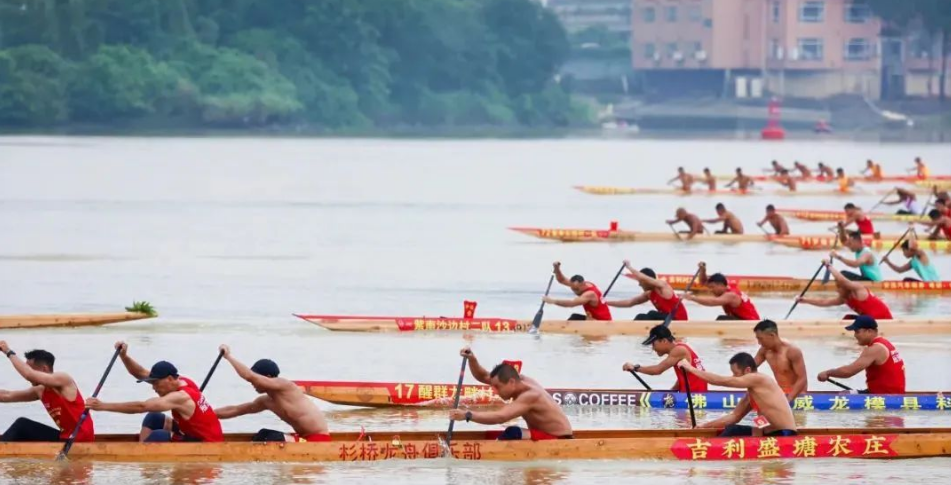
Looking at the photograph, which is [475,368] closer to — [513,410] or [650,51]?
[513,410]

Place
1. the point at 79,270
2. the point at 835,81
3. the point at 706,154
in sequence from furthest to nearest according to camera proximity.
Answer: the point at 835,81 < the point at 706,154 < the point at 79,270

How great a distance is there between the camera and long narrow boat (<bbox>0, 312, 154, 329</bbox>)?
102 ft

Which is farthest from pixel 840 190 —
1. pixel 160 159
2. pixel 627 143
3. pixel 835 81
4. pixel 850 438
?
pixel 835 81

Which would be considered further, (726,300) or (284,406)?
(726,300)

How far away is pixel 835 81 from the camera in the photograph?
17412 centimetres

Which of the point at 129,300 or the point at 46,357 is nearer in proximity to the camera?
the point at 46,357

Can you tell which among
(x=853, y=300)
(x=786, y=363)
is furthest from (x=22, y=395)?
(x=853, y=300)

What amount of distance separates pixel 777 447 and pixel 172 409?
6084 millimetres

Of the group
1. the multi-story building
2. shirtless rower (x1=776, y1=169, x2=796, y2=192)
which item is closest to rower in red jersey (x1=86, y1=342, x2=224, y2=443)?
shirtless rower (x1=776, y1=169, x2=796, y2=192)

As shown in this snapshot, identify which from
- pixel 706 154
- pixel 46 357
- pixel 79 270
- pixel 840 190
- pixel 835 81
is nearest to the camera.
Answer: pixel 46 357

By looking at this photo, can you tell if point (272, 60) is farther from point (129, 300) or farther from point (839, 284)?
point (839, 284)

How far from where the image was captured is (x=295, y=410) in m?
19.5

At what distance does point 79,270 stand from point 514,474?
1052 inches

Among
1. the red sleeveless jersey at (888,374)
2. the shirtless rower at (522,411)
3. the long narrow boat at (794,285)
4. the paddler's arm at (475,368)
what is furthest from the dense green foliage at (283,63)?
the shirtless rower at (522,411)
